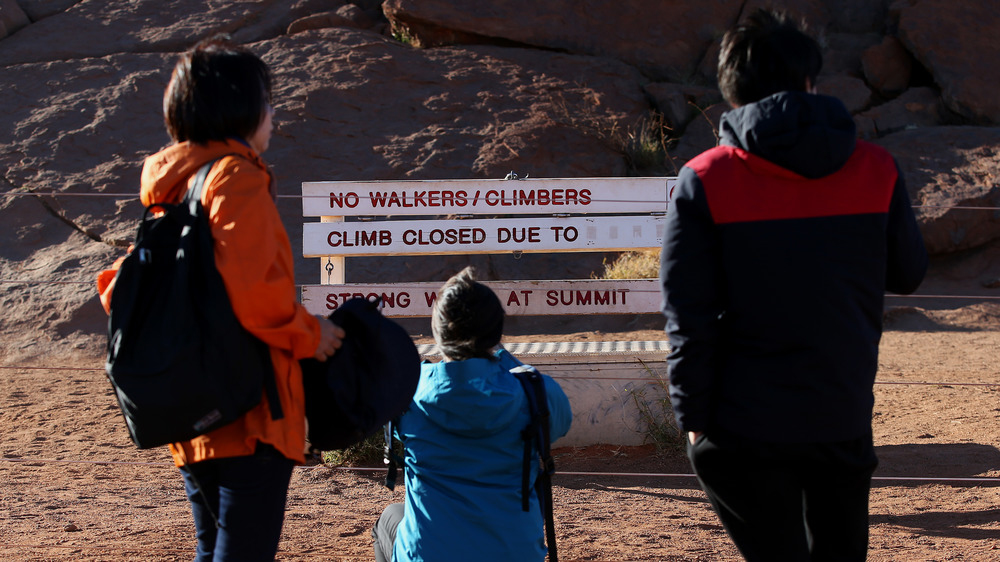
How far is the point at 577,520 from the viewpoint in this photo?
4.01 m

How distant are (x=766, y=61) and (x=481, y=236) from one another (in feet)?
12.3

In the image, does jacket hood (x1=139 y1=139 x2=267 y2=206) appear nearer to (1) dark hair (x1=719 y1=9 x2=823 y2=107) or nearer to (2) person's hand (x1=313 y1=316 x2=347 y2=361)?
(2) person's hand (x1=313 y1=316 x2=347 y2=361)

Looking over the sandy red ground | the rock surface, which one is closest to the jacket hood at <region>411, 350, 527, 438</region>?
the sandy red ground

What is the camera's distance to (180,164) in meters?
1.87

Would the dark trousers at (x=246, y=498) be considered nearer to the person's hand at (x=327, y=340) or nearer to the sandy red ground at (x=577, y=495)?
the person's hand at (x=327, y=340)

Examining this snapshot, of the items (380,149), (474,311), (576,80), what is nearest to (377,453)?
(474,311)

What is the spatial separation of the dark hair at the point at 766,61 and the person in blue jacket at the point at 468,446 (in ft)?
2.72

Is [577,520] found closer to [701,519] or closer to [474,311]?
[701,519]

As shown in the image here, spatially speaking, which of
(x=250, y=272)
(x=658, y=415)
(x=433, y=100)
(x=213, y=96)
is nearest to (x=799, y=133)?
(x=250, y=272)

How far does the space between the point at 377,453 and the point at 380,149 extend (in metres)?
7.47

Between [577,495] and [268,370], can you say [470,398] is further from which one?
[577,495]

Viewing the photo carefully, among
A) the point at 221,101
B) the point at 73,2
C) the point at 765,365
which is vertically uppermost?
the point at 73,2

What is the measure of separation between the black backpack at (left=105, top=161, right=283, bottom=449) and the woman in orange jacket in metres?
0.03

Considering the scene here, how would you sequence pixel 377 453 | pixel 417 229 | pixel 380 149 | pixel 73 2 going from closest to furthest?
pixel 377 453, pixel 417 229, pixel 380 149, pixel 73 2
